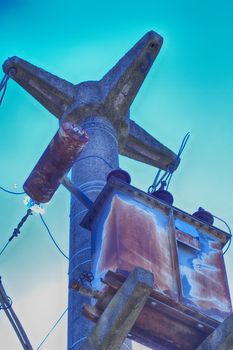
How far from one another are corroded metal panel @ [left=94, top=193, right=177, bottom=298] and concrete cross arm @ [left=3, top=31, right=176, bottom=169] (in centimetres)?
339

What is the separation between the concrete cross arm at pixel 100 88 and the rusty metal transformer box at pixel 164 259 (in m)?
3.11

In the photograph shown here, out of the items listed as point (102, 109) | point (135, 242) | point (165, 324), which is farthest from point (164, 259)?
point (102, 109)

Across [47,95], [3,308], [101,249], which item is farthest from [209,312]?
[47,95]

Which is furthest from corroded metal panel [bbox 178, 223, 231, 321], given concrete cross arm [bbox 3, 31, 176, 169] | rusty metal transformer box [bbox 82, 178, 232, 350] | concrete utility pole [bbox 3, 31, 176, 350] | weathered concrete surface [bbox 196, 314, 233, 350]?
concrete cross arm [bbox 3, 31, 176, 169]

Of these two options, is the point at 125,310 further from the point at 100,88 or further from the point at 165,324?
the point at 100,88

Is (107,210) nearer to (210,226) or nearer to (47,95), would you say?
(210,226)

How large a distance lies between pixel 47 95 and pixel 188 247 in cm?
457

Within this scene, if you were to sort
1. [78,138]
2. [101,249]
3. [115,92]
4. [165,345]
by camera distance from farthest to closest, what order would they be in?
[115,92], [78,138], [101,249], [165,345]

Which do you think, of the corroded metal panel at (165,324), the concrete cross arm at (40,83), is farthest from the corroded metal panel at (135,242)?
the concrete cross arm at (40,83)

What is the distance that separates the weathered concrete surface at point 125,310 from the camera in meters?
4.92

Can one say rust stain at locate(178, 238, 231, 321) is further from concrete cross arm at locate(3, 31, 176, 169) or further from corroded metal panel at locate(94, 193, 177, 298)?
concrete cross arm at locate(3, 31, 176, 169)

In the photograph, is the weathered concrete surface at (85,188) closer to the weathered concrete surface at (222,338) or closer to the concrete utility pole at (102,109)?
the concrete utility pole at (102,109)

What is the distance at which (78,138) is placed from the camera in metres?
6.45

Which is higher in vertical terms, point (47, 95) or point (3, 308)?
point (47, 95)
